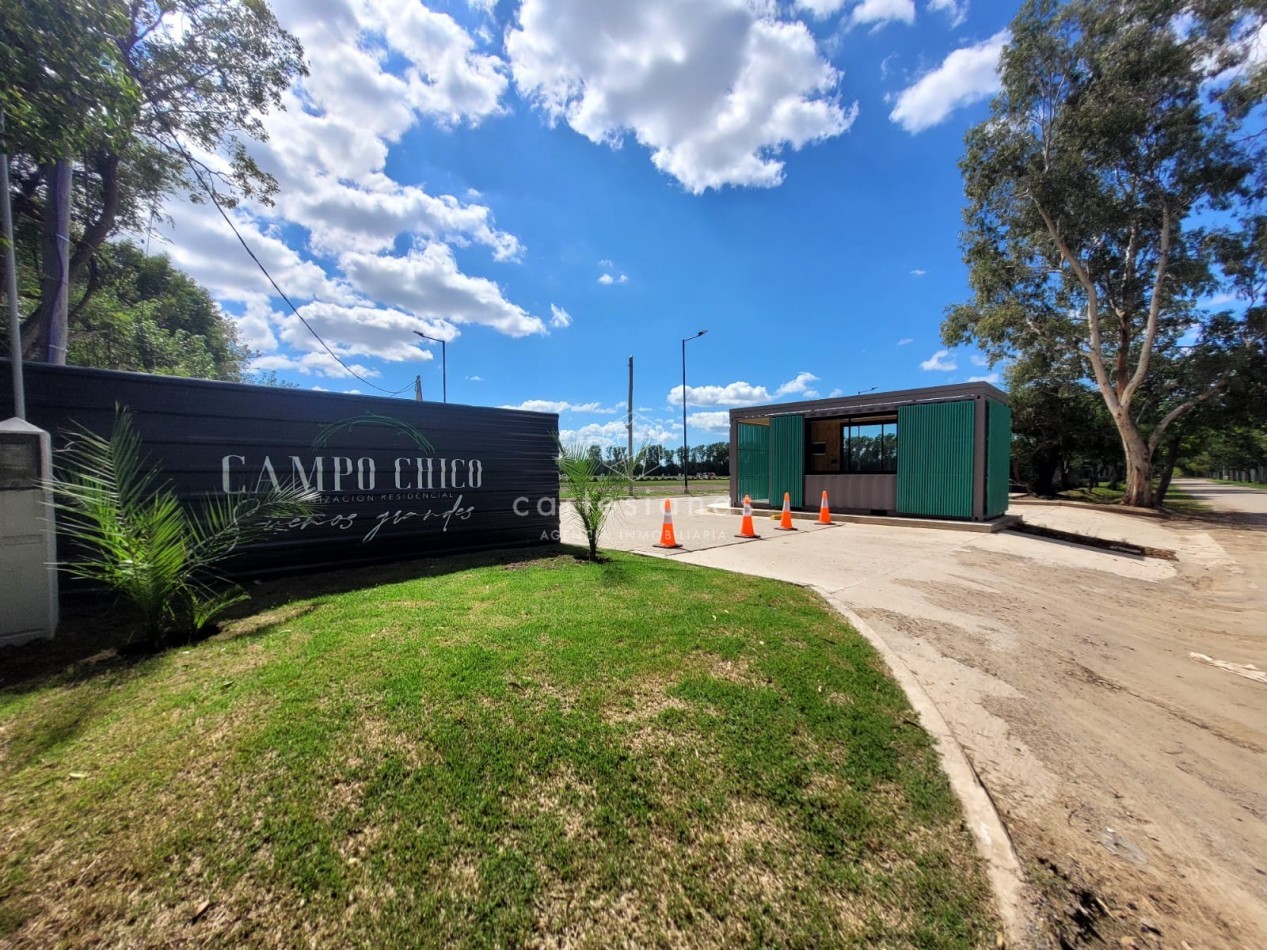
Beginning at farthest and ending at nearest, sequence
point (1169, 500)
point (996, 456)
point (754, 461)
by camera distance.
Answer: point (1169, 500), point (754, 461), point (996, 456)

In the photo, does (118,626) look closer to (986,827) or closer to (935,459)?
(986,827)

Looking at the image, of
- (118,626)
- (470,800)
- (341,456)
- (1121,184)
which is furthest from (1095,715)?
(1121,184)

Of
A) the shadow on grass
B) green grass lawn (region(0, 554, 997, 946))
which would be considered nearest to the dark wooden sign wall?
the shadow on grass

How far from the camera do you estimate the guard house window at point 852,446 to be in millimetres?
12359

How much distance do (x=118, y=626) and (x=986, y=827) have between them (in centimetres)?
577

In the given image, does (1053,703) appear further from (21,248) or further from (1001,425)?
(21,248)

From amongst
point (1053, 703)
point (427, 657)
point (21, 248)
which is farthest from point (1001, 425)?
point (21, 248)

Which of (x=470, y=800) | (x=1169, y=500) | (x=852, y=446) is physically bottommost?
(x=1169, y=500)

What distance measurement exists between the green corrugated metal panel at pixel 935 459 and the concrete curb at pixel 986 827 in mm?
9753

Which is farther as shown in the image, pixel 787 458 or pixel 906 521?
pixel 787 458

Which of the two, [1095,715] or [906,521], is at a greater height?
[906,521]

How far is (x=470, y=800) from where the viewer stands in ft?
6.28

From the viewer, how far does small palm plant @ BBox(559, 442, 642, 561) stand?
251 inches

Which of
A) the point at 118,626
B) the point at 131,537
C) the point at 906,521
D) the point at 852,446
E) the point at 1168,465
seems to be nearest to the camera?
the point at 131,537
